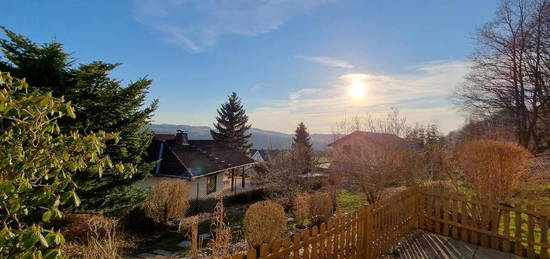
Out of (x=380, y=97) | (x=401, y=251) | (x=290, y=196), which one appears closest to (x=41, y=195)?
(x=401, y=251)

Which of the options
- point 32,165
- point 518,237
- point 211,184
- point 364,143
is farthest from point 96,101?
point 518,237

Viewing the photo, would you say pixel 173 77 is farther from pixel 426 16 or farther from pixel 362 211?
pixel 362 211

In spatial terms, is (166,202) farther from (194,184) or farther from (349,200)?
(349,200)

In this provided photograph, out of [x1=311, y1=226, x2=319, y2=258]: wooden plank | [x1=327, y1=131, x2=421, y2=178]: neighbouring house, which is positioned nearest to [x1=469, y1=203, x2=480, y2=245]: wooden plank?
[x1=311, y1=226, x2=319, y2=258]: wooden plank

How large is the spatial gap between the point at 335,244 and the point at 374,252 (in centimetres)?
132

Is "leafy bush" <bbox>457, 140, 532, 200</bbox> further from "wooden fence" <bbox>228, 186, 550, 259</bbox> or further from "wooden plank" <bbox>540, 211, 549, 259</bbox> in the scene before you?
"wooden plank" <bbox>540, 211, 549, 259</bbox>

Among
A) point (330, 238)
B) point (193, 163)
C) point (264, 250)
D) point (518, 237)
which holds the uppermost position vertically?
point (193, 163)

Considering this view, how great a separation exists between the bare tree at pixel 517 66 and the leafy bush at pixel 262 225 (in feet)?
63.5

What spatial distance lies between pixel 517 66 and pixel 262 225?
67.0 feet

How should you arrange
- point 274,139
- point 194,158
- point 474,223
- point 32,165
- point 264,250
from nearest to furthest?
point 32,165, point 264,250, point 474,223, point 194,158, point 274,139

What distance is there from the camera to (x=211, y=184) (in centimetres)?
1872

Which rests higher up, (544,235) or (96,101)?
(96,101)

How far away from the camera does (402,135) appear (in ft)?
46.7

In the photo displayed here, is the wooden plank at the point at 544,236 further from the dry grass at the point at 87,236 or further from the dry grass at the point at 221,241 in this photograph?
the dry grass at the point at 87,236
